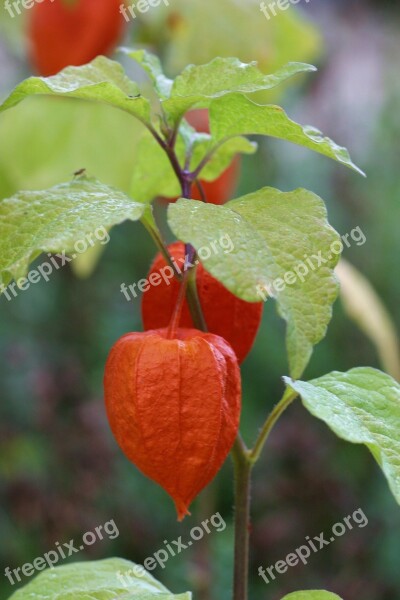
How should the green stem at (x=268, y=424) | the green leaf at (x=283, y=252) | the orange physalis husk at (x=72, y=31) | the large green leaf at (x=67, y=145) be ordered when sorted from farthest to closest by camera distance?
the large green leaf at (x=67, y=145)
the orange physalis husk at (x=72, y=31)
the green stem at (x=268, y=424)
the green leaf at (x=283, y=252)

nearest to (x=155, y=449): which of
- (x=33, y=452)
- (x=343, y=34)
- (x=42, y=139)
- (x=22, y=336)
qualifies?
(x=42, y=139)

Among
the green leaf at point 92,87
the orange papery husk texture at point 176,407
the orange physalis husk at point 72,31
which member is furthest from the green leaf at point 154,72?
the orange physalis husk at point 72,31

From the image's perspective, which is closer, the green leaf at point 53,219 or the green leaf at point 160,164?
the green leaf at point 53,219

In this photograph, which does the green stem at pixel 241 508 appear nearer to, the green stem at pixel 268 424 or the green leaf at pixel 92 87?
the green stem at pixel 268 424

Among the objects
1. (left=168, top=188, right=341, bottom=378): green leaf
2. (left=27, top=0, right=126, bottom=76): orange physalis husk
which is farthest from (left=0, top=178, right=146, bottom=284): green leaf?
(left=27, top=0, right=126, bottom=76): orange physalis husk

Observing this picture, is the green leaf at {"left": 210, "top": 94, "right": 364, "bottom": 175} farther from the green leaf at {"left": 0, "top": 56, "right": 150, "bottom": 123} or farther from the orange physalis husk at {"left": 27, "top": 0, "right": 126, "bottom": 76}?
the orange physalis husk at {"left": 27, "top": 0, "right": 126, "bottom": 76}

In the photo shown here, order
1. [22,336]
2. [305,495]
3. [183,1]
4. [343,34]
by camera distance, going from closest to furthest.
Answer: [183,1] → [305,495] → [22,336] → [343,34]

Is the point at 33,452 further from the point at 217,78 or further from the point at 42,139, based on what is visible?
the point at 217,78
